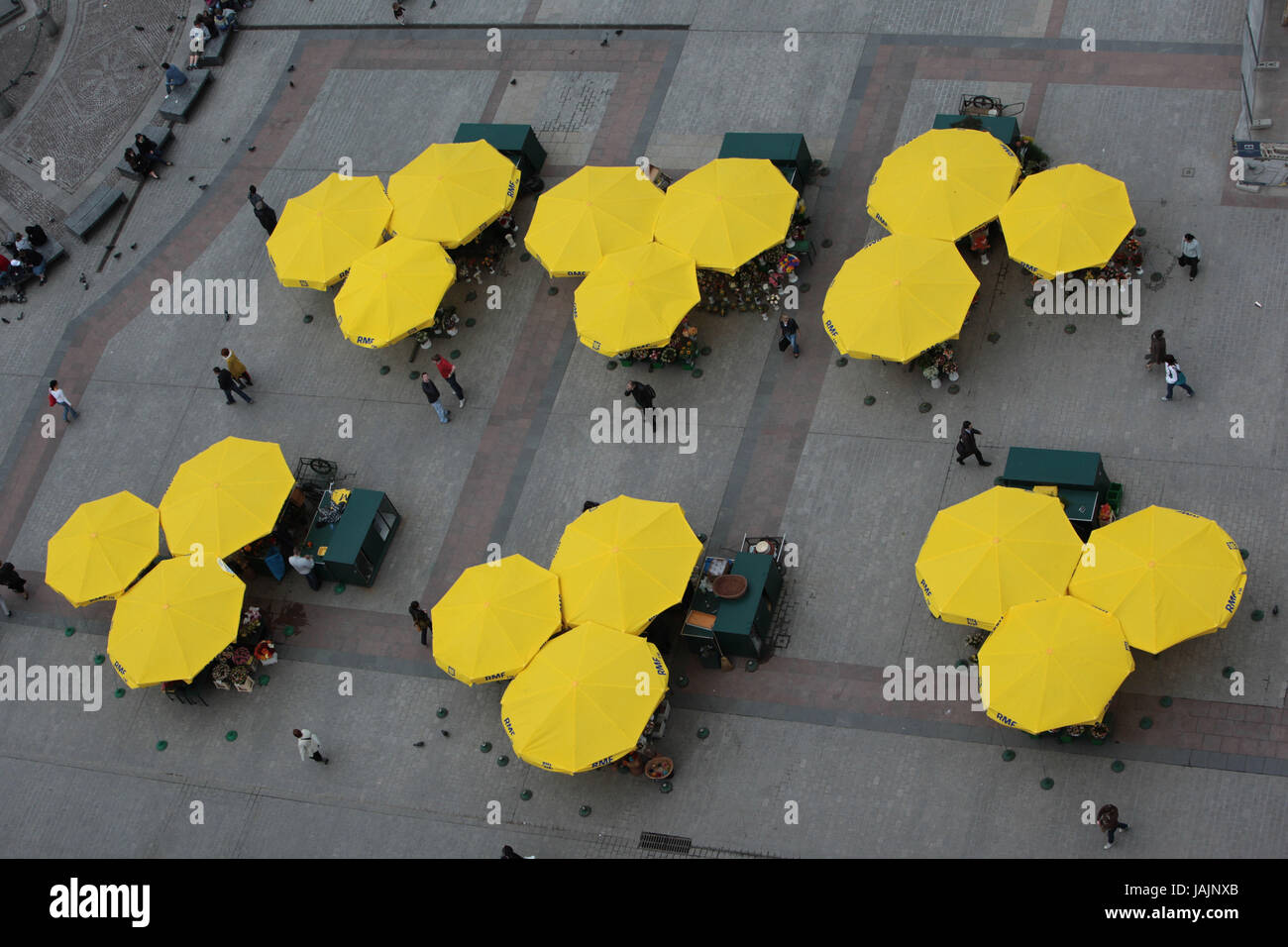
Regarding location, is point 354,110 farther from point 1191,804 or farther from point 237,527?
point 1191,804

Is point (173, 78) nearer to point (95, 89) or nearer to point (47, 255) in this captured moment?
point (95, 89)

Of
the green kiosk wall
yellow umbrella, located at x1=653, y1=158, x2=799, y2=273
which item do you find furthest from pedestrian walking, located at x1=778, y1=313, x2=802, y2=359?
the green kiosk wall

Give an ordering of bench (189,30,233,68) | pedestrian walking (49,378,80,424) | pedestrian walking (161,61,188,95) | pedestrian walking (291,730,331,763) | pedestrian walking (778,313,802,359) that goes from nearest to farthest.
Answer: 1. pedestrian walking (291,730,331,763)
2. pedestrian walking (778,313,802,359)
3. pedestrian walking (49,378,80,424)
4. pedestrian walking (161,61,188,95)
5. bench (189,30,233,68)

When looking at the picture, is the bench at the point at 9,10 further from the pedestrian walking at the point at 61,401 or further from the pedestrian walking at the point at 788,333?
the pedestrian walking at the point at 788,333

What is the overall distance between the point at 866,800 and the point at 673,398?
450 inches

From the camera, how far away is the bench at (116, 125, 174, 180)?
146 ft

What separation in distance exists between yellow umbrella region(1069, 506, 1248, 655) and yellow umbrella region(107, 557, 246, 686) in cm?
1897

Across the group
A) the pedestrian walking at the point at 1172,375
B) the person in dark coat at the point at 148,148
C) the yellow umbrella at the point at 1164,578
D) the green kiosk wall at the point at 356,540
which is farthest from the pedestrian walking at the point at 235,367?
the pedestrian walking at the point at 1172,375

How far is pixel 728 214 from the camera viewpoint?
120ft

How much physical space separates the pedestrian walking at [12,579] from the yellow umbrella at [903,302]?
2101cm

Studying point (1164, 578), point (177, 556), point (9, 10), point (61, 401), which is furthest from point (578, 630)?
point (9, 10)

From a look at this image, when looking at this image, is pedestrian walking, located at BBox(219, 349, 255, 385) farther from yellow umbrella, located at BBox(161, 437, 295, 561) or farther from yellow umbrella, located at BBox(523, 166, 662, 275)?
yellow umbrella, located at BBox(523, 166, 662, 275)

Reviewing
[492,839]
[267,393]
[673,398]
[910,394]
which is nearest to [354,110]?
[267,393]

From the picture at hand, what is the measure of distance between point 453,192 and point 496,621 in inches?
509
